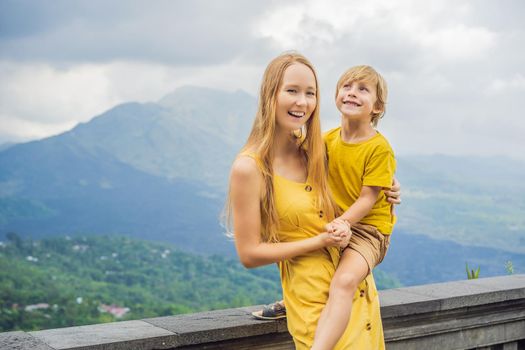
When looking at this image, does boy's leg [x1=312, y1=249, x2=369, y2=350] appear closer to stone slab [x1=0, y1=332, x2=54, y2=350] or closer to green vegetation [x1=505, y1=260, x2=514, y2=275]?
stone slab [x1=0, y1=332, x2=54, y2=350]

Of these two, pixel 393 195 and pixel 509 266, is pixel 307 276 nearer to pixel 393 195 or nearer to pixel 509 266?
pixel 393 195

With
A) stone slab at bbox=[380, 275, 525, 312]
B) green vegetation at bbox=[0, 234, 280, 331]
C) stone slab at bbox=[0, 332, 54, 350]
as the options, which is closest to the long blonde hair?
stone slab at bbox=[0, 332, 54, 350]

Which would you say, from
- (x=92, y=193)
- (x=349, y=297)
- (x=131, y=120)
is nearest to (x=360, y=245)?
(x=349, y=297)

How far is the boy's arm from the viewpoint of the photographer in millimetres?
2525

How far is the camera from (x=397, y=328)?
342cm

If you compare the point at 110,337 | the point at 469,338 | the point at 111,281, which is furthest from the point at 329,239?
the point at 111,281

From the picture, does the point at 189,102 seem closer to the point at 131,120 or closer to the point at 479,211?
the point at 131,120

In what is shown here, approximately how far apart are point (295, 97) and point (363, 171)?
0.39 metres

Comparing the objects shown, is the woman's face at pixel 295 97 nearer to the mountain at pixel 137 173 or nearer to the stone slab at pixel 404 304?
the stone slab at pixel 404 304

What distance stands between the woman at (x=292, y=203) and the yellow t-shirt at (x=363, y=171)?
0.12 m

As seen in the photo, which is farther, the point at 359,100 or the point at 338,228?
the point at 359,100

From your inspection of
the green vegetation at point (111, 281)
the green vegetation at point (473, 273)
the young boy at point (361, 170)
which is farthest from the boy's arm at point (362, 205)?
the green vegetation at point (111, 281)

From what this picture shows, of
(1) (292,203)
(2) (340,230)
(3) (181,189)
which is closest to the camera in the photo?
(2) (340,230)

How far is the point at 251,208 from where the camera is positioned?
7.79ft
